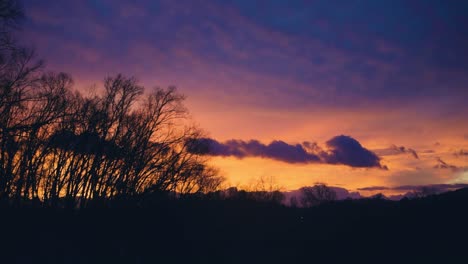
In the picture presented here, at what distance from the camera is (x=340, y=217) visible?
37.3m

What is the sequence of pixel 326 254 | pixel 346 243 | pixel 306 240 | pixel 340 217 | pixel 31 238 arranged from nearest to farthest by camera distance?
pixel 31 238
pixel 326 254
pixel 346 243
pixel 306 240
pixel 340 217

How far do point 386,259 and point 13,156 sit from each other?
1210 inches

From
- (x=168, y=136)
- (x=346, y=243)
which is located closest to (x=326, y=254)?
(x=346, y=243)

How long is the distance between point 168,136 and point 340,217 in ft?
67.7

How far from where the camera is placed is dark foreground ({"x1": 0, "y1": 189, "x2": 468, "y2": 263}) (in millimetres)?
21312

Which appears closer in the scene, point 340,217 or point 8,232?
point 8,232

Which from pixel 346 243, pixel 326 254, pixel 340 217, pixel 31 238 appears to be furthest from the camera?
pixel 340 217

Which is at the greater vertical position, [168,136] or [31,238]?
[168,136]

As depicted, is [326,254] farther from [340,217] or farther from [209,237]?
[340,217]

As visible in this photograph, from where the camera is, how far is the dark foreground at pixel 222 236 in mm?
21312

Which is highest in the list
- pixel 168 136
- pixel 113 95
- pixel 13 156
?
pixel 113 95

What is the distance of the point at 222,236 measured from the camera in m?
29.6

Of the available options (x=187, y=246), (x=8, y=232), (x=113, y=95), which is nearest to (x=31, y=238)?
(x=8, y=232)

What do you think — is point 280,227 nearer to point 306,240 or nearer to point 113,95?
point 306,240
